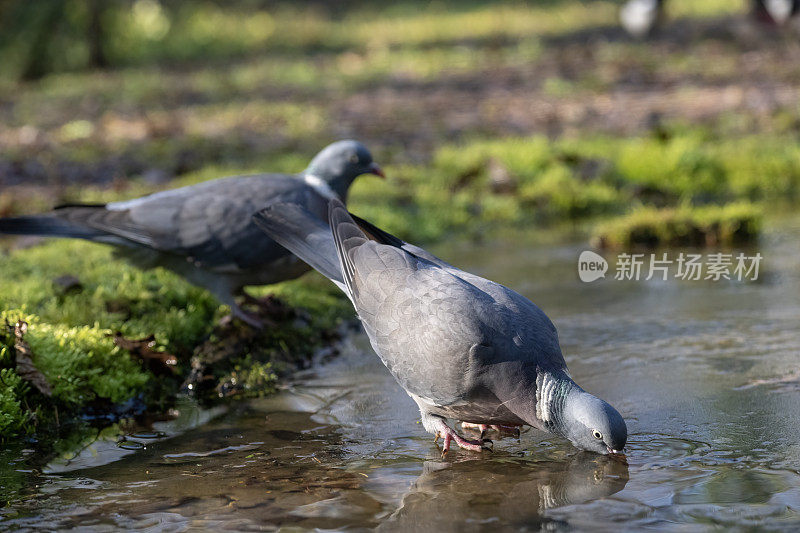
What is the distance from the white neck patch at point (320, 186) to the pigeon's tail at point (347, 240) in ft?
3.60

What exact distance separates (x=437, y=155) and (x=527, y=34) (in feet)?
29.9

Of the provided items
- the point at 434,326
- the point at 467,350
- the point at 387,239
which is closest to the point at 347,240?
the point at 387,239

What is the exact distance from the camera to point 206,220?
Answer: 16.3 feet

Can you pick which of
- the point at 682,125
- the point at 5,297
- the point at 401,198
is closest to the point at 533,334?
the point at 5,297

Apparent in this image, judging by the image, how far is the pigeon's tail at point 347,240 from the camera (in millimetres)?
4102

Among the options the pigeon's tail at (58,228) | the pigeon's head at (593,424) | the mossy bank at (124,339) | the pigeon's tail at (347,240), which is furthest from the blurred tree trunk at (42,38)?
the pigeon's head at (593,424)

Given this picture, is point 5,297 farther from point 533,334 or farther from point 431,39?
point 431,39

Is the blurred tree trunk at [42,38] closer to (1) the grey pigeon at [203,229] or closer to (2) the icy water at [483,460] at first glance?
(1) the grey pigeon at [203,229]

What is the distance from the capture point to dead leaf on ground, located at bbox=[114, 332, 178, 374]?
14.7 feet

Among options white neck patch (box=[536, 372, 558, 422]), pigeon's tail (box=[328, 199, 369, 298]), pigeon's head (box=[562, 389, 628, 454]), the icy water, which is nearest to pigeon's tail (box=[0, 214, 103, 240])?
the icy water

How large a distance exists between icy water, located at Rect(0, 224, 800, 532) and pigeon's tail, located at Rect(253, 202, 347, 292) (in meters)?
0.59

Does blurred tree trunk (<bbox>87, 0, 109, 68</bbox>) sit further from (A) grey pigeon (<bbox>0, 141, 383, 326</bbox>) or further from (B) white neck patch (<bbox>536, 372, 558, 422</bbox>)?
(B) white neck patch (<bbox>536, 372, 558, 422</bbox>)

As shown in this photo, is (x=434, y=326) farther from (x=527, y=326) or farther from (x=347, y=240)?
(x=347, y=240)

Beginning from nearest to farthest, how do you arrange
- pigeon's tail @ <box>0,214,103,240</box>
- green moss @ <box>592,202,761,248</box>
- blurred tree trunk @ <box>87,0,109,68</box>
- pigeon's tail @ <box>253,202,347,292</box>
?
1. pigeon's tail @ <box>253,202,347,292</box>
2. pigeon's tail @ <box>0,214,103,240</box>
3. green moss @ <box>592,202,761,248</box>
4. blurred tree trunk @ <box>87,0,109,68</box>
